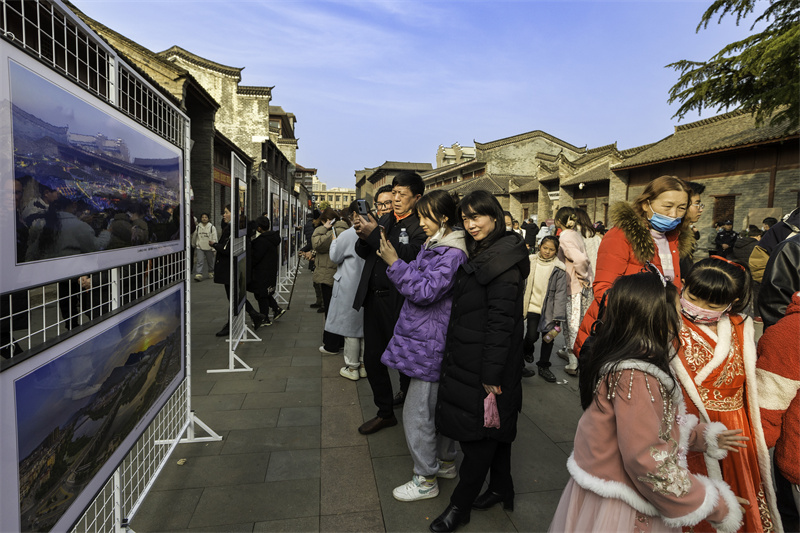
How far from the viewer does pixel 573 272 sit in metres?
4.79

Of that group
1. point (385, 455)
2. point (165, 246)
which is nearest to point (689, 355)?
point (385, 455)

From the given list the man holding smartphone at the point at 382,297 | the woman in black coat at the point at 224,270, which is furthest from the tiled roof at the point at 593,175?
the man holding smartphone at the point at 382,297

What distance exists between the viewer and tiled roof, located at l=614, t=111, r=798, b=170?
1550 centimetres

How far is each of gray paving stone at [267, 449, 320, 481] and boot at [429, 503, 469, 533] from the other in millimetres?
886

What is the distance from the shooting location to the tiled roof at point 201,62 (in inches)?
926

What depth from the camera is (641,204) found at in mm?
2697

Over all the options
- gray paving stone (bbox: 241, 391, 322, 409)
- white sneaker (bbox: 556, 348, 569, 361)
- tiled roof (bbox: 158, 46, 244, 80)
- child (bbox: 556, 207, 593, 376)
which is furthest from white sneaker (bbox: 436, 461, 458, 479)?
tiled roof (bbox: 158, 46, 244, 80)

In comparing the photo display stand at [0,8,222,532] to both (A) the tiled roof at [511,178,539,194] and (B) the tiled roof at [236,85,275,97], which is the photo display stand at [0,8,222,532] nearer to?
(B) the tiled roof at [236,85,275,97]

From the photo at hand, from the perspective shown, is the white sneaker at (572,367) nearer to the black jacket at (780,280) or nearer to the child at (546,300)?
the child at (546,300)

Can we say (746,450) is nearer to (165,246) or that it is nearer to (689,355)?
(689,355)

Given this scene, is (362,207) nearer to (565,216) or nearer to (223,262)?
(565,216)

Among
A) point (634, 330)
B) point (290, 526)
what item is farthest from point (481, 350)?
point (290, 526)

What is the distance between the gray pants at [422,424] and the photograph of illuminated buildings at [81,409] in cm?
138

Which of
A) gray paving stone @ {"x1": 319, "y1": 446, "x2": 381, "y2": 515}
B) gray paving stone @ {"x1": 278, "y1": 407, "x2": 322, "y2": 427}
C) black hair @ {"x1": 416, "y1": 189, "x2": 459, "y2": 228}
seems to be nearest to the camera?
gray paving stone @ {"x1": 319, "y1": 446, "x2": 381, "y2": 515}
